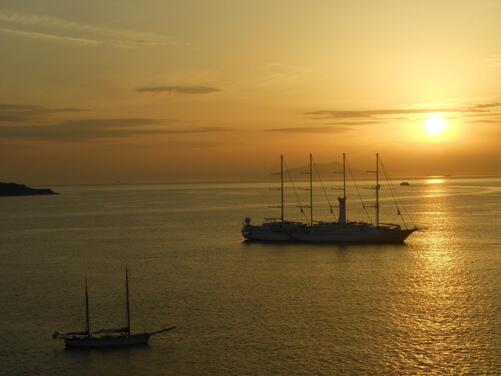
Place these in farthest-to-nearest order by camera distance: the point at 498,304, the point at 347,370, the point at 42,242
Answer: the point at 42,242 < the point at 498,304 < the point at 347,370

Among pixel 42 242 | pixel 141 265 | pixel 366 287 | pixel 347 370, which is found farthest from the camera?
pixel 42 242

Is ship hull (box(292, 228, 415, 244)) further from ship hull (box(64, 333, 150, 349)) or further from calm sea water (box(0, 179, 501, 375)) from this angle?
ship hull (box(64, 333, 150, 349))

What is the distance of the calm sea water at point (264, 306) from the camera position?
41.8 meters

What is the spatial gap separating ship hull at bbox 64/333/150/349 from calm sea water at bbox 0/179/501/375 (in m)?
0.72

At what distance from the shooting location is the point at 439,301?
190 ft

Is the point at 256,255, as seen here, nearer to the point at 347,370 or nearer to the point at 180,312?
the point at 180,312

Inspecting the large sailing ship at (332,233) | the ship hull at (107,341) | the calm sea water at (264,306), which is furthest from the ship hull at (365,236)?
the ship hull at (107,341)

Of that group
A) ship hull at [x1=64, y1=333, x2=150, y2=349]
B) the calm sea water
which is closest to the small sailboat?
ship hull at [x1=64, y1=333, x2=150, y2=349]

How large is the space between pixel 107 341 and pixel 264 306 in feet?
52.2

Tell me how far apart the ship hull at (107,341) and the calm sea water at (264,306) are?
0.72 meters

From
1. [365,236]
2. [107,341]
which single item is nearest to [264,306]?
[107,341]

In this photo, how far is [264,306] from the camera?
56.3 m

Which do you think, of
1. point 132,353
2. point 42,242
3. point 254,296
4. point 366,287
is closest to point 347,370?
point 132,353

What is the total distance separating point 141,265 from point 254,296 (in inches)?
1063
